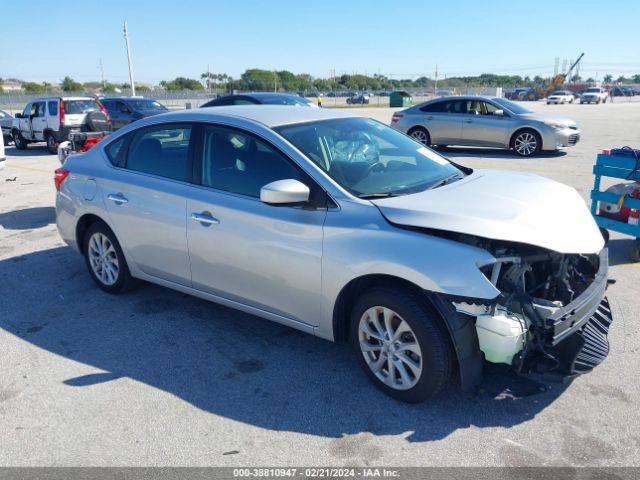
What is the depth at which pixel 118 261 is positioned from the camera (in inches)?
196

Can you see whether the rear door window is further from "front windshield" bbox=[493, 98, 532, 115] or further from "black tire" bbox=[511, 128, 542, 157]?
"front windshield" bbox=[493, 98, 532, 115]

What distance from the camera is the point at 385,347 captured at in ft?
11.1

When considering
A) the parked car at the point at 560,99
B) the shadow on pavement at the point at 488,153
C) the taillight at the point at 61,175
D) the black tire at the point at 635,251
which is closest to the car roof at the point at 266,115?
the taillight at the point at 61,175

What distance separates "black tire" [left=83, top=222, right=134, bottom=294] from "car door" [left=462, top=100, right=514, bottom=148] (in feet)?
37.8

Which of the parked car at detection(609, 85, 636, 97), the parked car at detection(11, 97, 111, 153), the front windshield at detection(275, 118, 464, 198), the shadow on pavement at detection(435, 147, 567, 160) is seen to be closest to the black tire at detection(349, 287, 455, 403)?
the front windshield at detection(275, 118, 464, 198)

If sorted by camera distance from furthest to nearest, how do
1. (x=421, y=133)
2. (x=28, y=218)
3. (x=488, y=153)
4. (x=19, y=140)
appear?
1. (x=19, y=140)
2. (x=421, y=133)
3. (x=488, y=153)
4. (x=28, y=218)

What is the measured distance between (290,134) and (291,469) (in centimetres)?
221

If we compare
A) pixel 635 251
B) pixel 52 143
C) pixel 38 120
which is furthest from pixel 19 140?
pixel 635 251

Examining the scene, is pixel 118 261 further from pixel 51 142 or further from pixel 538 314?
pixel 51 142

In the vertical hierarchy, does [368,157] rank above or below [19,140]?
above

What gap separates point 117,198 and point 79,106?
13.7m

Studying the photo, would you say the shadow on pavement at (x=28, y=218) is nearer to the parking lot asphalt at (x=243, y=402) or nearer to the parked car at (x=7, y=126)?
the parking lot asphalt at (x=243, y=402)

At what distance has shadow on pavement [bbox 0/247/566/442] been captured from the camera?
10.7 feet

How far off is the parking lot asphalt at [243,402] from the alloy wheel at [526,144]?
31.5 feet
